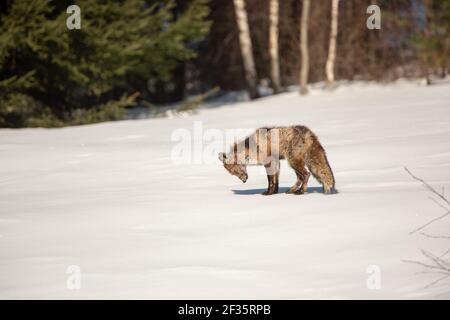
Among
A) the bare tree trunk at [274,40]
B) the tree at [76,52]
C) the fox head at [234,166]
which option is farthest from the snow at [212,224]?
the bare tree trunk at [274,40]

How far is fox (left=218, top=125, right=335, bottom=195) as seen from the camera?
823 cm

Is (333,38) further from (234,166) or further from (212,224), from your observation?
(212,224)

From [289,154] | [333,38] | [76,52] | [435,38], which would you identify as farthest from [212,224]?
[435,38]

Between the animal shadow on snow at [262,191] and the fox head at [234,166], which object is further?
the animal shadow on snow at [262,191]

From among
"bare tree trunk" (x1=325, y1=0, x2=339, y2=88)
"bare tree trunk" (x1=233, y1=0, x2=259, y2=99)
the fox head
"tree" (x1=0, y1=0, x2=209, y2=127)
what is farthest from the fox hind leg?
"bare tree trunk" (x1=233, y1=0, x2=259, y2=99)

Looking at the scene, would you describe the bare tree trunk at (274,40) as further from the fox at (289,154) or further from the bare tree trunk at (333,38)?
the fox at (289,154)

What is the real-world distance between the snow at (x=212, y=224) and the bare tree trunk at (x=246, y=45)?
33.9ft

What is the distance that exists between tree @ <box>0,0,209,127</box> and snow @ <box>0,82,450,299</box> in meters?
4.97

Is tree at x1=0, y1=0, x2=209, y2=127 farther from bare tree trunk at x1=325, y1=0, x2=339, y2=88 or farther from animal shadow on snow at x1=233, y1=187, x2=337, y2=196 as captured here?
animal shadow on snow at x1=233, y1=187, x2=337, y2=196

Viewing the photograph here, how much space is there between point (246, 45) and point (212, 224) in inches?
686

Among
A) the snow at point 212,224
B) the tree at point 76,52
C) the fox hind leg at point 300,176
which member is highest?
the tree at point 76,52

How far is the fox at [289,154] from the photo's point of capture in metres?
8.23

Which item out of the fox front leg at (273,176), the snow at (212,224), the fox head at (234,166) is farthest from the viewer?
the fox head at (234,166)

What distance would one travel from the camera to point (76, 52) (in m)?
19.5
